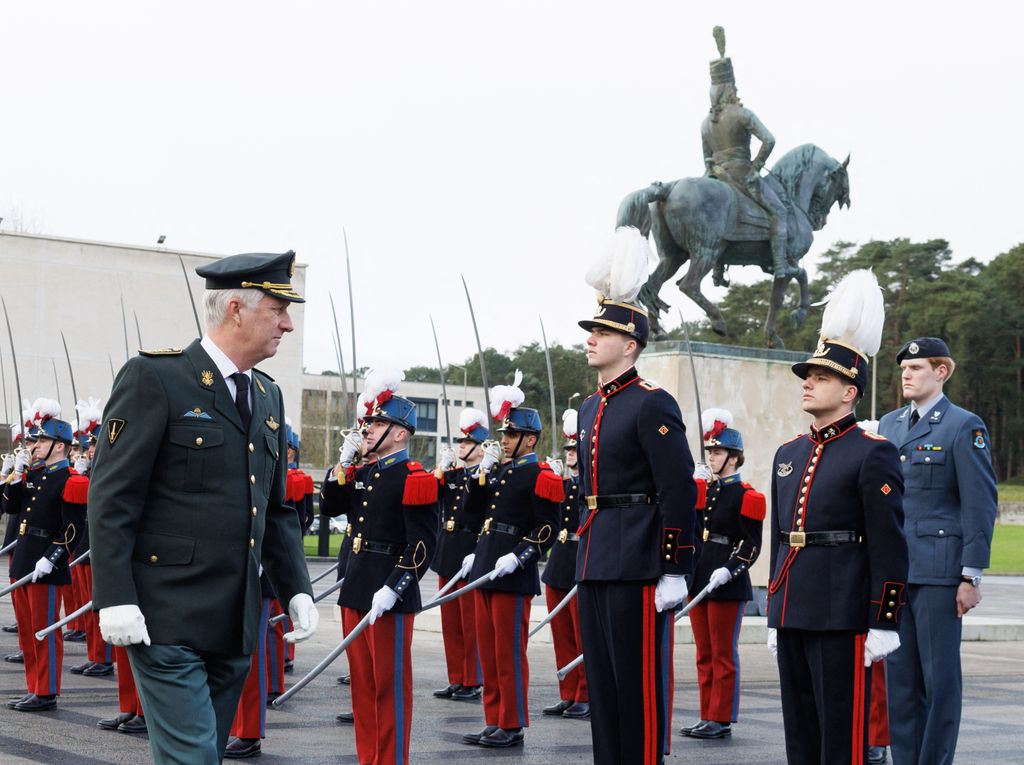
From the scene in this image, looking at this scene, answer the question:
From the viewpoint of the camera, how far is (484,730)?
8.68 meters

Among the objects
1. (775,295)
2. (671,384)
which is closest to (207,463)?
(671,384)

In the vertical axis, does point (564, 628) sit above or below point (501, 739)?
above

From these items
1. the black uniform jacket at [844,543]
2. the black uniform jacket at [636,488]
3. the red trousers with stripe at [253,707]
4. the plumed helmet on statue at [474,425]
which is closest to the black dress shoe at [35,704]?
the red trousers with stripe at [253,707]

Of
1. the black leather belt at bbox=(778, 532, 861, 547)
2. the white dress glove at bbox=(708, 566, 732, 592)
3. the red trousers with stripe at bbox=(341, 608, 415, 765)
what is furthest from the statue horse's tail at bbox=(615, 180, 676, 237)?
the black leather belt at bbox=(778, 532, 861, 547)

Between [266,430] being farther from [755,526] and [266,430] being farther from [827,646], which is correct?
[755,526]

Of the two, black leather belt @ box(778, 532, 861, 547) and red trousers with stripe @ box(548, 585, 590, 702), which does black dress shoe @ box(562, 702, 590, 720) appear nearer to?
red trousers with stripe @ box(548, 585, 590, 702)

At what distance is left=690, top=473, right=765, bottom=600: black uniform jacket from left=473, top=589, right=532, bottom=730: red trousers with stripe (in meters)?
1.23

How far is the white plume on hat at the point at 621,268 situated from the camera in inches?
266

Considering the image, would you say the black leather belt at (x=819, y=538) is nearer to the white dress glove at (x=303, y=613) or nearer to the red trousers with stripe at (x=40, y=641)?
Result: the white dress glove at (x=303, y=613)

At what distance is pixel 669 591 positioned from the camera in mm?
6219

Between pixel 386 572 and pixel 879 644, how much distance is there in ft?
9.05

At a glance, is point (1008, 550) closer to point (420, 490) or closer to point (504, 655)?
point (504, 655)

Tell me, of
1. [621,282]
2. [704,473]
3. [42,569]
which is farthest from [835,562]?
[42,569]

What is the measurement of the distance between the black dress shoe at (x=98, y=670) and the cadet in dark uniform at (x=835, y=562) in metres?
7.14
